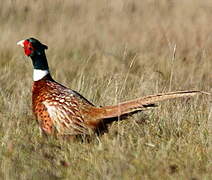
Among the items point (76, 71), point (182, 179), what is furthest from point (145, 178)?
point (76, 71)

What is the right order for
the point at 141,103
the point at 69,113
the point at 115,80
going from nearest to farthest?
1. the point at 141,103
2. the point at 69,113
3. the point at 115,80

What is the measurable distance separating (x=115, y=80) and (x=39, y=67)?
0.92 metres

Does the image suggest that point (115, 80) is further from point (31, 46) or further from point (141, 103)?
point (141, 103)

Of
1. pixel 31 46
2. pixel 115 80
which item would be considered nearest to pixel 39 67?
pixel 31 46

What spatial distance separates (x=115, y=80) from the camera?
6395 mm

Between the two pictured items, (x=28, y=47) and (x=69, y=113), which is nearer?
(x=69, y=113)

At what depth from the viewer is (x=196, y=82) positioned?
25.4 ft

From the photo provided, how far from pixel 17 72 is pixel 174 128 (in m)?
3.33

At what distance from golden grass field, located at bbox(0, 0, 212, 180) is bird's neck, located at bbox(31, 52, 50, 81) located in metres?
0.40

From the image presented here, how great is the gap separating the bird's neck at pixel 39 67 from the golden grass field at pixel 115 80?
0.40 meters

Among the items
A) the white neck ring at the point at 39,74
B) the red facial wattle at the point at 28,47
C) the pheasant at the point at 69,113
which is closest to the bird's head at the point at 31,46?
the red facial wattle at the point at 28,47

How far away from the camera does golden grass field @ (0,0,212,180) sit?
4.25 meters

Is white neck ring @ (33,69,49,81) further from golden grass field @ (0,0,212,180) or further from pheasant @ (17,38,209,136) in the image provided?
golden grass field @ (0,0,212,180)

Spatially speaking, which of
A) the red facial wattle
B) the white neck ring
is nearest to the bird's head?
the red facial wattle
